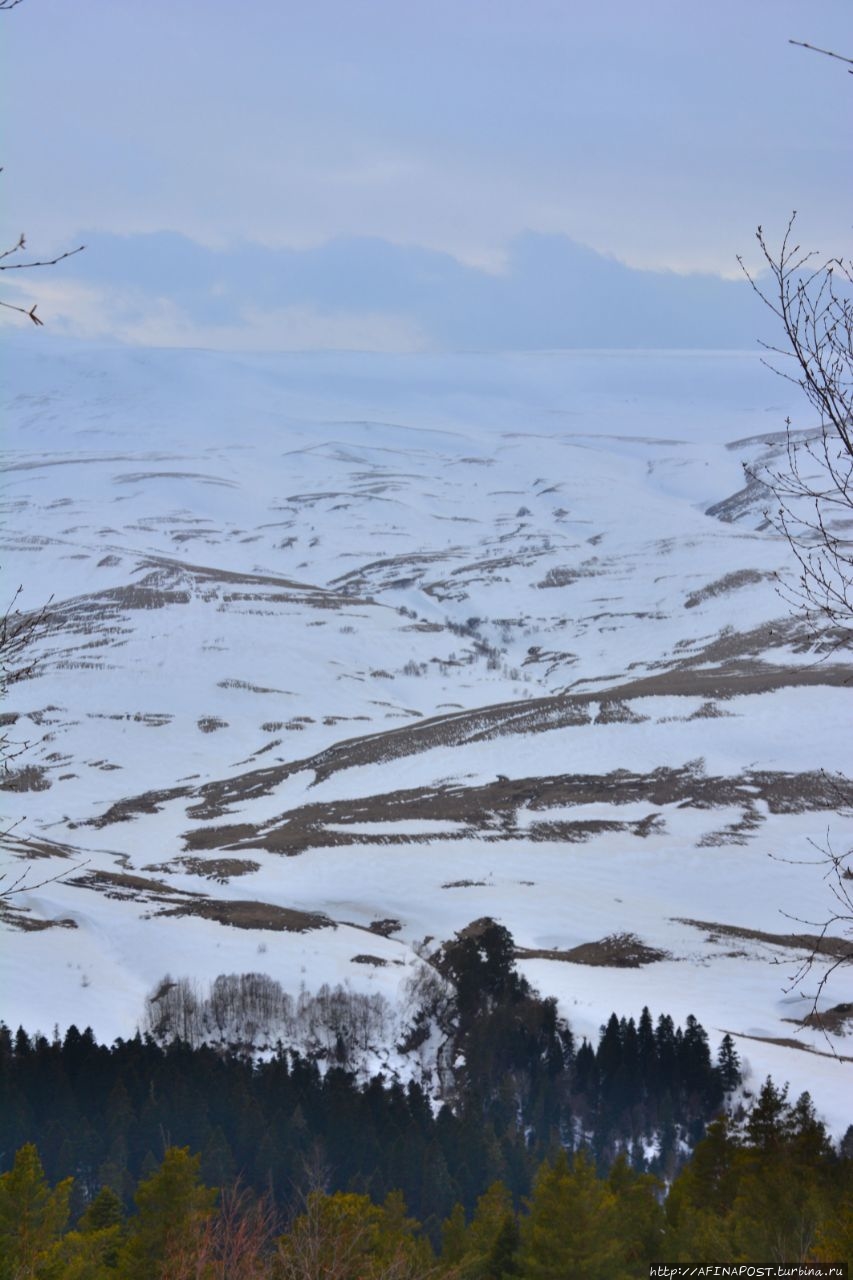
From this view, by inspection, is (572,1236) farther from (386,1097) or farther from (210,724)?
(210,724)

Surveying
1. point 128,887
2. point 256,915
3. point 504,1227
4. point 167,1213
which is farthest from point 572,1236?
point 128,887

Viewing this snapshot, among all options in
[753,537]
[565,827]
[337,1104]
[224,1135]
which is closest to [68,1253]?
[224,1135]

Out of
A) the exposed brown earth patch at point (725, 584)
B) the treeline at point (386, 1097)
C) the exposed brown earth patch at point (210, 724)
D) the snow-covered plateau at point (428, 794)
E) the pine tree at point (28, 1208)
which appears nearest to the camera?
the pine tree at point (28, 1208)

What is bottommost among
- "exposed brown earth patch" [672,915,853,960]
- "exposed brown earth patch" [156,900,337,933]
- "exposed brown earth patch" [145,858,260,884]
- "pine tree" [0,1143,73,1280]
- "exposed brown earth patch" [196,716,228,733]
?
"pine tree" [0,1143,73,1280]

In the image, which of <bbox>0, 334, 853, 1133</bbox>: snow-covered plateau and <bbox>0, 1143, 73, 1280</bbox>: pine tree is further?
<bbox>0, 334, 853, 1133</bbox>: snow-covered plateau

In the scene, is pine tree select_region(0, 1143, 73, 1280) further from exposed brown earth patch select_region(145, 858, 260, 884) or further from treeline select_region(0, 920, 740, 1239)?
exposed brown earth patch select_region(145, 858, 260, 884)

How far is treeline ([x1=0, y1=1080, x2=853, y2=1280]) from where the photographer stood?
1412cm

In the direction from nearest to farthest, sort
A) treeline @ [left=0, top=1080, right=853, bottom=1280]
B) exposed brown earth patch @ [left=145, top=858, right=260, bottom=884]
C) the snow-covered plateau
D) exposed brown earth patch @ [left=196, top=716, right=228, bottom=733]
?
treeline @ [left=0, top=1080, right=853, bottom=1280], the snow-covered plateau, exposed brown earth patch @ [left=145, top=858, right=260, bottom=884], exposed brown earth patch @ [left=196, top=716, right=228, bottom=733]

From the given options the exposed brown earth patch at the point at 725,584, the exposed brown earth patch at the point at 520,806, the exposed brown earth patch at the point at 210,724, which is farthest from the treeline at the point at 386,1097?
the exposed brown earth patch at the point at 725,584

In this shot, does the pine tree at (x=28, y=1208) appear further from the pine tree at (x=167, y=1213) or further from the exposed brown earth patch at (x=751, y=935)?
the exposed brown earth patch at (x=751, y=935)

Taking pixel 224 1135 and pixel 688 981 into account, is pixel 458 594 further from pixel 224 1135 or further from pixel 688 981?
pixel 224 1135

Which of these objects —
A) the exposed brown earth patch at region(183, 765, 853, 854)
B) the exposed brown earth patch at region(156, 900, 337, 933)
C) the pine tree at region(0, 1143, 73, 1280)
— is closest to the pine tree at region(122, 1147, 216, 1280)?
the pine tree at region(0, 1143, 73, 1280)

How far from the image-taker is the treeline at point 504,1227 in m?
14.1

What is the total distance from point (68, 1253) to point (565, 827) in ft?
204
